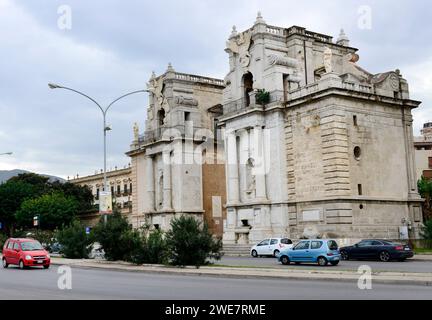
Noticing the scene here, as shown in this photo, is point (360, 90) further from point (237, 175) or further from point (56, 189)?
point (56, 189)

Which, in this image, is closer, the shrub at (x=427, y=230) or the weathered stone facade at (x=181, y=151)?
the shrub at (x=427, y=230)

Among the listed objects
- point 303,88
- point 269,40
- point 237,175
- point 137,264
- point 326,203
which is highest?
point 269,40

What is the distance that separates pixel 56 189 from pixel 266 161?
59.6 metres

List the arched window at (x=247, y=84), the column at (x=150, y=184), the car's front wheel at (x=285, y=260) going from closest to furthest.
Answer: the car's front wheel at (x=285, y=260), the arched window at (x=247, y=84), the column at (x=150, y=184)

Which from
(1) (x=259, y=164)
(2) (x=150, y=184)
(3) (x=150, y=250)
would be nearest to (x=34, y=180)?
(2) (x=150, y=184)

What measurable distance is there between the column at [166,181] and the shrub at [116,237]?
27753 mm

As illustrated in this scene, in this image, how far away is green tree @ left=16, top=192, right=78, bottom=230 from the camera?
8088 centimetres

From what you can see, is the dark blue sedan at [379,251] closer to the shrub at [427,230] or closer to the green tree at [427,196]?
the shrub at [427,230]

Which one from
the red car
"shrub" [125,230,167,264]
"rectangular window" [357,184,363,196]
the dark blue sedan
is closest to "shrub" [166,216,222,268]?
"shrub" [125,230,167,264]

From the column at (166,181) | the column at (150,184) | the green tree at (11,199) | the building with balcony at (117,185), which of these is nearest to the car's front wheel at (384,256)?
the column at (166,181)

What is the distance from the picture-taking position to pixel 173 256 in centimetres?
2866

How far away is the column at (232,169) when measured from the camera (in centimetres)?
5250

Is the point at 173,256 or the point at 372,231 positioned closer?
the point at 173,256

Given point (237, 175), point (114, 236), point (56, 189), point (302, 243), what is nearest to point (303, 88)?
point (237, 175)
